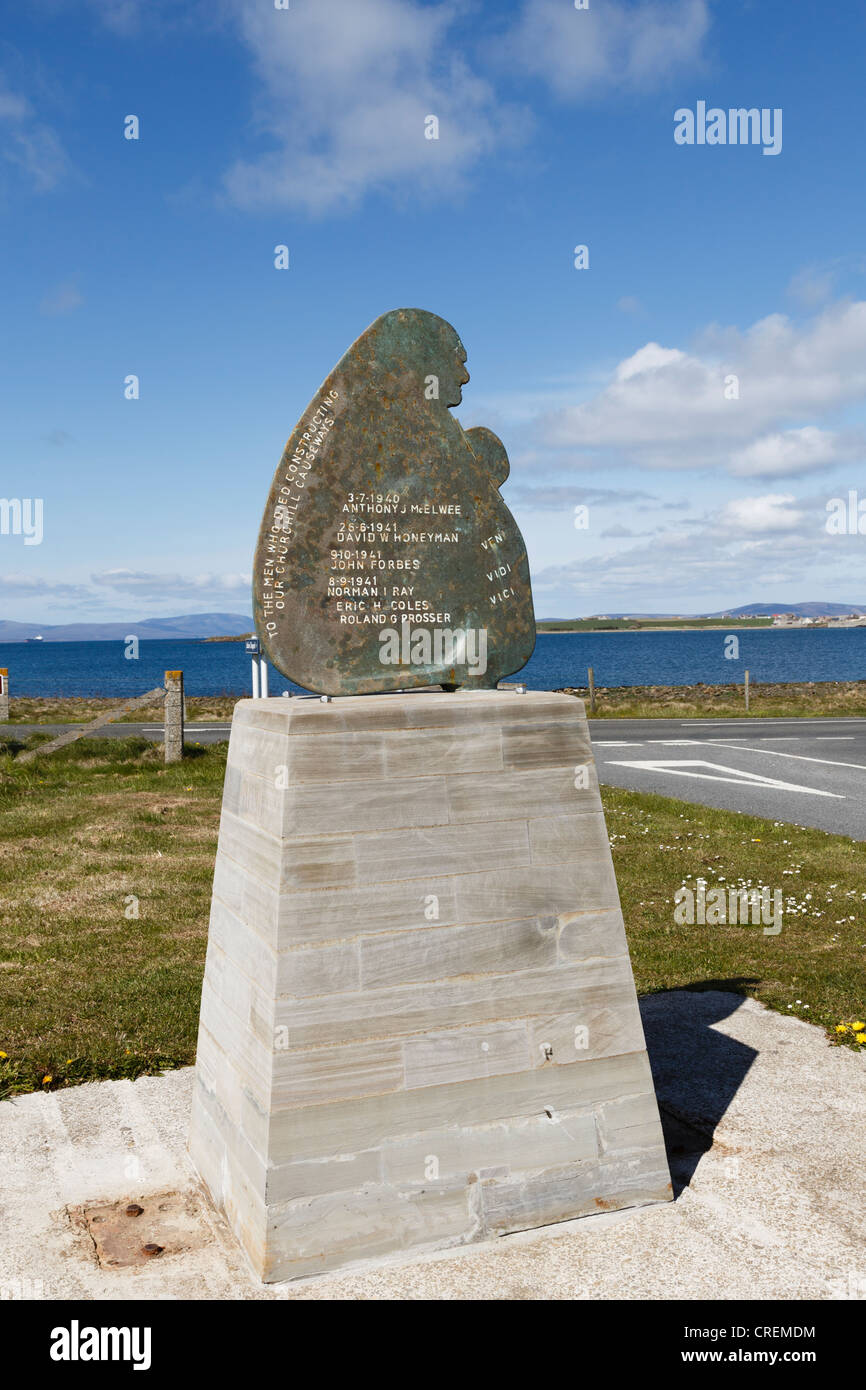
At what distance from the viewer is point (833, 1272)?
3100mm

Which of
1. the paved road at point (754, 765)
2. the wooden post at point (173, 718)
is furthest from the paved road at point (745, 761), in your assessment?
the wooden post at point (173, 718)

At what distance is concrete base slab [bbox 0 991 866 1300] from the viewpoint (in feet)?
10.1

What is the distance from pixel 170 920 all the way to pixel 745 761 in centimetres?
1163

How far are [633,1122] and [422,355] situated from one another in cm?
294

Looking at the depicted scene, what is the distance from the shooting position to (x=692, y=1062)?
486cm

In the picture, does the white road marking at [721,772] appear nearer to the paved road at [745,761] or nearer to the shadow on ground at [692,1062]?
the paved road at [745,761]

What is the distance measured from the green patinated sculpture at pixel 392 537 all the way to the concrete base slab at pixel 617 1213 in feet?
6.38

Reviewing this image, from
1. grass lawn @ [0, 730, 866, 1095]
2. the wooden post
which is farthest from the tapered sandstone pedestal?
the wooden post

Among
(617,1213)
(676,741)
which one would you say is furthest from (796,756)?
(617,1213)

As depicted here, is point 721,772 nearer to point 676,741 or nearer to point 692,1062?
point 676,741

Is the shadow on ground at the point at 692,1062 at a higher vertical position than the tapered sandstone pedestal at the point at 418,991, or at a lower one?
lower

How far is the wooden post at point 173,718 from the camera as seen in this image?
15172mm

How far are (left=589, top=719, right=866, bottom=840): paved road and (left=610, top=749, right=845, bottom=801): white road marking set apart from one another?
0.01 meters
